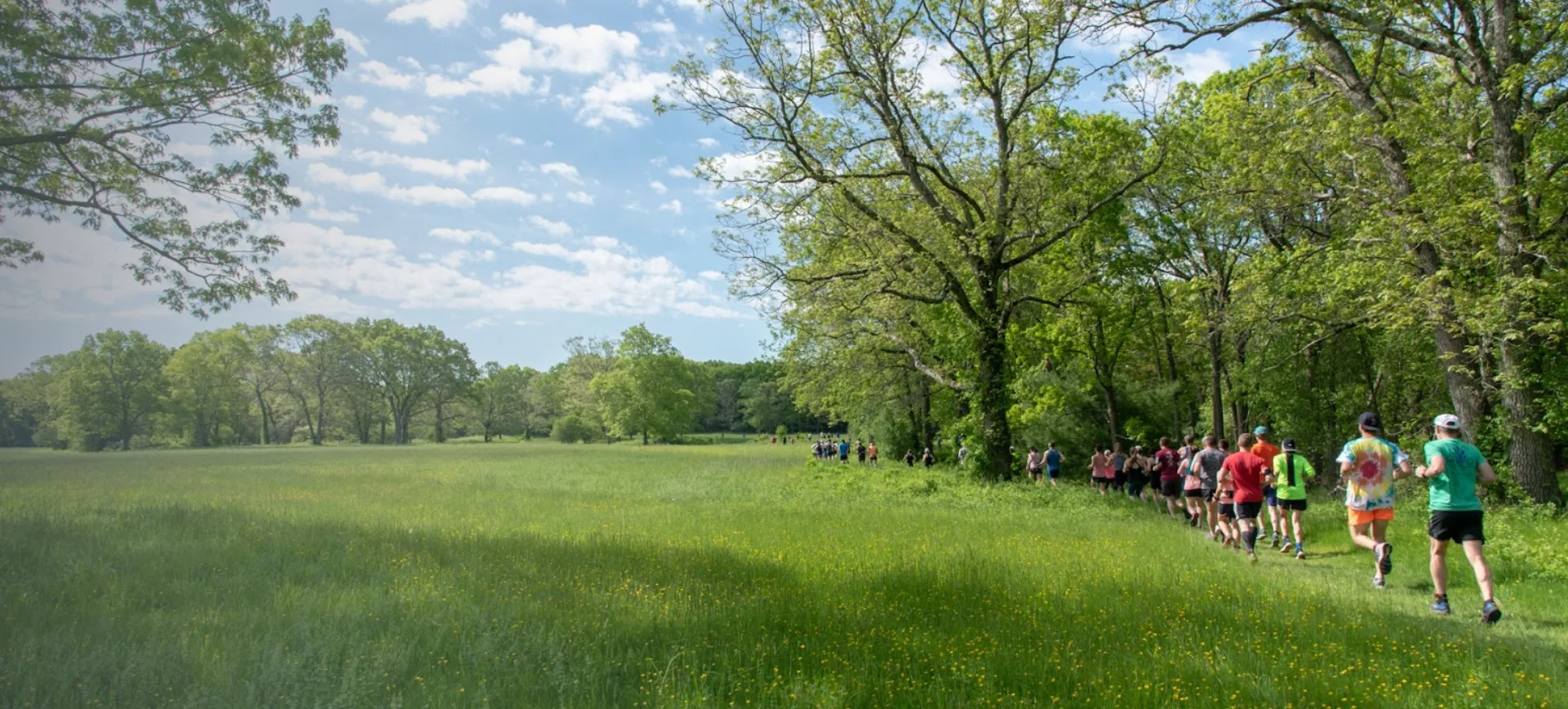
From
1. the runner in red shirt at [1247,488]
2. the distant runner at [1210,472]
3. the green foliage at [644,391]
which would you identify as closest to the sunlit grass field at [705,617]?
the runner in red shirt at [1247,488]

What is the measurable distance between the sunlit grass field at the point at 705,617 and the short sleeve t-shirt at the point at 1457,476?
1124 millimetres

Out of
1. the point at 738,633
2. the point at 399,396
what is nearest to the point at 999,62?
the point at 738,633

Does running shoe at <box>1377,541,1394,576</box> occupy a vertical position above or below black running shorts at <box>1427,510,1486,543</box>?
below

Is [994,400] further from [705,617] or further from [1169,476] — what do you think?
[705,617]

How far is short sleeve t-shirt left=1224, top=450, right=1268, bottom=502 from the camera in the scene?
449 inches

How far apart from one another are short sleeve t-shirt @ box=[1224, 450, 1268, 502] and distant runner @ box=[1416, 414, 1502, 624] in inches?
147

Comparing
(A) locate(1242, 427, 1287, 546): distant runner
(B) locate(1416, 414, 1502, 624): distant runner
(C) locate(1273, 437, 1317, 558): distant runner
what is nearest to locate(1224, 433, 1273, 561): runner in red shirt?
(C) locate(1273, 437, 1317, 558): distant runner

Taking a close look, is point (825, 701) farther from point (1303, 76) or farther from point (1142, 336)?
point (1142, 336)

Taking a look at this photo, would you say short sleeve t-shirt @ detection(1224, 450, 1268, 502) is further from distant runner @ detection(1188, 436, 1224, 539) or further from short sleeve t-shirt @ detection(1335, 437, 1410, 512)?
short sleeve t-shirt @ detection(1335, 437, 1410, 512)

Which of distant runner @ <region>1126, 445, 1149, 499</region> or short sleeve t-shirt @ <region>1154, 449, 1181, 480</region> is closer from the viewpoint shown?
short sleeve t-shirt @ <region>1154, 449, 1181, 480</region>

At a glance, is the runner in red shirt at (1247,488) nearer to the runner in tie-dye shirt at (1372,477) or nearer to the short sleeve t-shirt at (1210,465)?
the short sleeve t-shirt at (1210,465)

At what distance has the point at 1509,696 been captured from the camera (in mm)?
4992

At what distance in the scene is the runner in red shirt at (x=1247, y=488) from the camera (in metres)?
11.3

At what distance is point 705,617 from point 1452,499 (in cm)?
723
